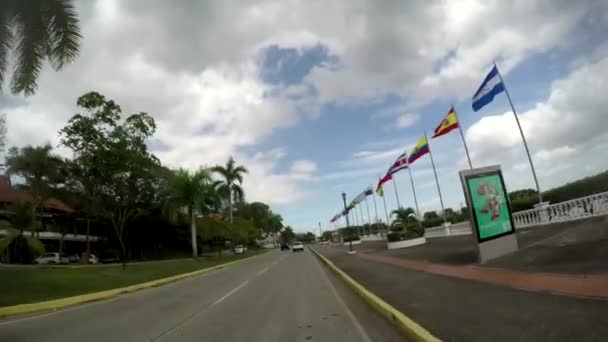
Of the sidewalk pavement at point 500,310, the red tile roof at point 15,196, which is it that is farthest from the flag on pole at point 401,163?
the red tile roof at point 15,196

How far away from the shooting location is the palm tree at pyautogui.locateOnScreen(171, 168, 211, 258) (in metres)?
45.5

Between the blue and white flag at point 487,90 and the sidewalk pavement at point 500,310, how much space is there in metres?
Answer: 12.0

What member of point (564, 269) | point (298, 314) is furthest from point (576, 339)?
point (298, 314)

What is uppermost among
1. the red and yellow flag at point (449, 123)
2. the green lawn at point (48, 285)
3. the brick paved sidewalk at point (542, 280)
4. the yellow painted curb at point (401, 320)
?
the red and yellow flag at point (449, 123)

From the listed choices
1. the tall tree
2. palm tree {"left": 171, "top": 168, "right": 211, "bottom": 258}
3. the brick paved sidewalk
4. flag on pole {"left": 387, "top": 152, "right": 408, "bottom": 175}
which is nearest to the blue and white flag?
the brick paved sidewalk

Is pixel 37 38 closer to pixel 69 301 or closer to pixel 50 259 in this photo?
pixel 69 301

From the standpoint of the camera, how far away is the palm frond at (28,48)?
1319 cm

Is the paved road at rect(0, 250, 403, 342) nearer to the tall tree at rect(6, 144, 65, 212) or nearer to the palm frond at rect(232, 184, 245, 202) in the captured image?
the tall tree at rect(6, 144, 65, 212)

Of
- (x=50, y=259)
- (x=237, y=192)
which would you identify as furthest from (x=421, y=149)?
(x=50, y=259)

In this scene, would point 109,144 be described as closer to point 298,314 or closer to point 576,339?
point 298,314

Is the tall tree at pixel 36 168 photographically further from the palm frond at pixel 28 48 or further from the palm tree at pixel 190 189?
the palm frond at pixel 28 48

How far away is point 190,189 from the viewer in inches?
1797

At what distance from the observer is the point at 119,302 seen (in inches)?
616

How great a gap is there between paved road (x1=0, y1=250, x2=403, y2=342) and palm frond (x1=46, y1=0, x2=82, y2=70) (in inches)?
298
